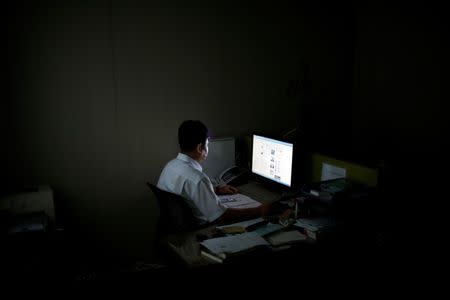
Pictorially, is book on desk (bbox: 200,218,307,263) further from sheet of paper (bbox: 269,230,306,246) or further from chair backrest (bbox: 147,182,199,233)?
chair backrest (bbox: 147,182,199,233)

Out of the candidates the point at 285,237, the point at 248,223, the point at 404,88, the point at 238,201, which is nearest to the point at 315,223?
the point at 285,237

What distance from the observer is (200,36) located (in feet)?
11.5

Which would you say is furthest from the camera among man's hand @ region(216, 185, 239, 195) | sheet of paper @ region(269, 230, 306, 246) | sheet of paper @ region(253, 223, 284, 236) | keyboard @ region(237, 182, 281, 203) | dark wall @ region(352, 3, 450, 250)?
dark wall @ region(352, 3, 450, 250)

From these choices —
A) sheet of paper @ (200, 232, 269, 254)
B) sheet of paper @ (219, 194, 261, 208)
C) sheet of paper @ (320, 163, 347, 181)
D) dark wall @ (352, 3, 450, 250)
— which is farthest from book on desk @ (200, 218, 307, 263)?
dark wall @ (352, 3, 450, 250)

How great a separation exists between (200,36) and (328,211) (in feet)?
6.00

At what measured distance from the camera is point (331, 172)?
9.80 ft

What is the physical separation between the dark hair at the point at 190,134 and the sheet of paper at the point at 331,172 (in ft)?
2.98

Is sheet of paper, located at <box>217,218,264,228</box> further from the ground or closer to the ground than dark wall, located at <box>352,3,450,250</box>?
closer to the ground

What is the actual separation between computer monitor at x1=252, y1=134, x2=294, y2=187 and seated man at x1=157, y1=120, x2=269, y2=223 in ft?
1.38

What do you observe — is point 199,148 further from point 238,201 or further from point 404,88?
point 404,88

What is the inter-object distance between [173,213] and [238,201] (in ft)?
2.19

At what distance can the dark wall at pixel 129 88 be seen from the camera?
10.1 feet

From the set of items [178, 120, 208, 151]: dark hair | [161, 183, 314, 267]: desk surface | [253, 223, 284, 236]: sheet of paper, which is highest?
[178, 120, 208, 151]: dark hair

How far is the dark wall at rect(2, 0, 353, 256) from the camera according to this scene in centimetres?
307
